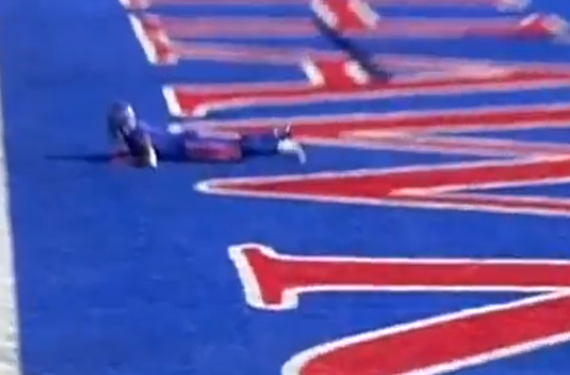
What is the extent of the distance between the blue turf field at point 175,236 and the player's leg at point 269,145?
0.06ft

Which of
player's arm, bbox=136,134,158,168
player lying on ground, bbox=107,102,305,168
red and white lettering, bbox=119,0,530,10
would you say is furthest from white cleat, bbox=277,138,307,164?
red and white lettering, bbox=119,0,530,10

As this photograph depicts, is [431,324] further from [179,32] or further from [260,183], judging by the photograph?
[179,32]

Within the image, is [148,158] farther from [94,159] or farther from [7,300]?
[7,300]

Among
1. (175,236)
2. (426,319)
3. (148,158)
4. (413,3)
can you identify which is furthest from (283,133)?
(413,3)

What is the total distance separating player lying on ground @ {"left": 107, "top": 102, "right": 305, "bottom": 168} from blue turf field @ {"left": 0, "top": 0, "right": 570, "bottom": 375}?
0.02m

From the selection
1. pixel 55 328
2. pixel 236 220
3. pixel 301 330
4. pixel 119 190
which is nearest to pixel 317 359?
pixel 301 330

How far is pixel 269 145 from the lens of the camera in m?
1.78

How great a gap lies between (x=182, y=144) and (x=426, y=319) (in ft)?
1.62

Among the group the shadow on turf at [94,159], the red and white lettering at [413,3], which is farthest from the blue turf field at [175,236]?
the red and white lettering at [413,3]

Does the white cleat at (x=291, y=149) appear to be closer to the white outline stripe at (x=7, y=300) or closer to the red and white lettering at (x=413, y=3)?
the white outline stripe at (x=7, y=300)

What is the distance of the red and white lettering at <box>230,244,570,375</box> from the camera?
1274 mm

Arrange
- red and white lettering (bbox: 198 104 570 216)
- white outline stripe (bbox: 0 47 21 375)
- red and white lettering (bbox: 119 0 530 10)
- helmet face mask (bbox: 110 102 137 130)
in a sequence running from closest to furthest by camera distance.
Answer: white outline stripe (bbox: 0 47 21 375) < red and white lettering (bbox: 198 104 570 216) < helmet face mask (bbox: 110 102 137 130) < red and white lettering (bbox: 119 0 530 10)

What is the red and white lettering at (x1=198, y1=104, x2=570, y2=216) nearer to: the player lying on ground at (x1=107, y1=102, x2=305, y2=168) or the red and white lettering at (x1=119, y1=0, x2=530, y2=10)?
the player lying on ground at (x1=107, y1=102, x2=305, y2=168)

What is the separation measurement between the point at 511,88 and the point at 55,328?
926 millimetres
